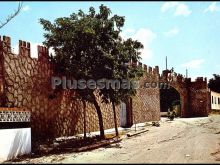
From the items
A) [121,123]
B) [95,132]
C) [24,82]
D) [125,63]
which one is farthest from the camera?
[121,123]

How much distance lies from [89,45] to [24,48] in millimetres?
2960

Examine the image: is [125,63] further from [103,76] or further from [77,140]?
[77,140]

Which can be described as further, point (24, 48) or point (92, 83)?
point (92, 83)

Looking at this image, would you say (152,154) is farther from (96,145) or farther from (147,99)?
(147,99)

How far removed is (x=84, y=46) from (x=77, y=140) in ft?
15.2

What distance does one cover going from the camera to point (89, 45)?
16.8m

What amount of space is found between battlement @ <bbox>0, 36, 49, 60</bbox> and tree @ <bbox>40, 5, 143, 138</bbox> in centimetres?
51

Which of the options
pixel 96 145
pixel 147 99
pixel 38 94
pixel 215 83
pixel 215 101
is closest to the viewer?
pixel 96 145

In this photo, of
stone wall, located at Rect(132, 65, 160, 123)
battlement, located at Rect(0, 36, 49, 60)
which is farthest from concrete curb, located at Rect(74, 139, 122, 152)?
stone wall, located at Rect(132, 65, 160, 123)

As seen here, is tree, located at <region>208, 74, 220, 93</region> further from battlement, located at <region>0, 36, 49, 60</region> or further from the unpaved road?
battlement, located at <region>0, 36, 49, 60</region>

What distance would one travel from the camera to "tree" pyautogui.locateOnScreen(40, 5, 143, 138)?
16.7m

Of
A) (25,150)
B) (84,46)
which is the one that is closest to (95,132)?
(84,46)

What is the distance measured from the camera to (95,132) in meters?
22.2

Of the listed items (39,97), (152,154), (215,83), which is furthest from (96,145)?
(215,83)
